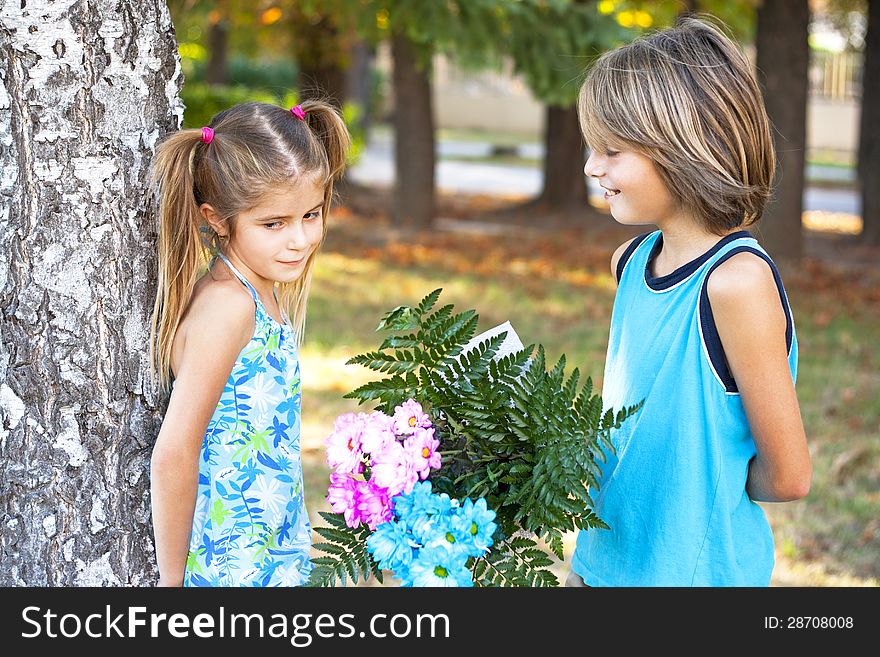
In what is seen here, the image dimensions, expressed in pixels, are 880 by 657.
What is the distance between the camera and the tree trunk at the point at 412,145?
1337cm

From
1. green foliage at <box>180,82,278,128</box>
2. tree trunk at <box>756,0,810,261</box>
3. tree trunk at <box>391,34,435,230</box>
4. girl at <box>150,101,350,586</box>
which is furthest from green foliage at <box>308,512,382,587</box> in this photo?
green foliage at <box>180,82,278,128</box>

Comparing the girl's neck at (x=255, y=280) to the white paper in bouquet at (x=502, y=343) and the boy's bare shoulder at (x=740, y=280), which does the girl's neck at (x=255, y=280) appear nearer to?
the white paper in bouquet at (x=502, y=343)

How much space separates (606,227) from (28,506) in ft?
41.1

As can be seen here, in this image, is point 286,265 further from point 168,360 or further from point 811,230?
point 811,230

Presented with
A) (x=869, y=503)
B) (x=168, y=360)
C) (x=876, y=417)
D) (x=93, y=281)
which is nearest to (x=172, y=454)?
(x=168, y=360)

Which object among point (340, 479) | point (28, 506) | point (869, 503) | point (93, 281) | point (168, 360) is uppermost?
point (93, 281)

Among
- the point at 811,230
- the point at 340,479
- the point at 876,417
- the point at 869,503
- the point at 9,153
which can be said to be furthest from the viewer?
the point at 811,230

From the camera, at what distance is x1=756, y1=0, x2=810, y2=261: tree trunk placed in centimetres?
1055

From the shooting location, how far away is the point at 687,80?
211 cm

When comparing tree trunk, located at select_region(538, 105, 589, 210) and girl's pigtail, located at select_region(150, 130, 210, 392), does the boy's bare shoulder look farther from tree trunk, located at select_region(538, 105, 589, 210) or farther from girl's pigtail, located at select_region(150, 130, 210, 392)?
tree trunk, located at select_region(538, 105, 589, 210)

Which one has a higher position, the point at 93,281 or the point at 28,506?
the point at 93,281

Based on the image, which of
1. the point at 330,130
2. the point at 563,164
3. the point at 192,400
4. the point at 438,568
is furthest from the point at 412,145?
the point at 438,568

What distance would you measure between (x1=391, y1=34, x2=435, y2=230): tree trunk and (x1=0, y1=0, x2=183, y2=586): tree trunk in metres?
11.1

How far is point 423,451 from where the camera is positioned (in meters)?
2.01
